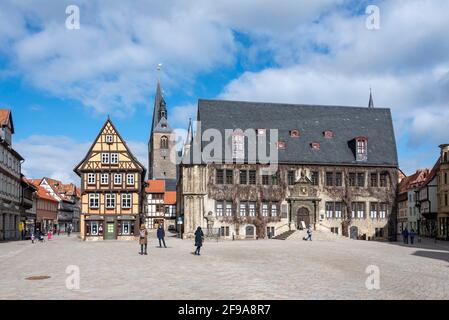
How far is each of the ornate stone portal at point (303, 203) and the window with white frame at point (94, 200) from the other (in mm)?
19730

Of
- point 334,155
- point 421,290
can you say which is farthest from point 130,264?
point 334,155

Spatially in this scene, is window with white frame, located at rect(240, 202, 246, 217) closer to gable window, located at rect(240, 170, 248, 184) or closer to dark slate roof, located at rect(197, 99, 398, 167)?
gable window, located at rect(240, 170, 248, 184)

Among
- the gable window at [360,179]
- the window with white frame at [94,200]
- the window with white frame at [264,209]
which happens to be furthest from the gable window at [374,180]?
the window with white frame at [94,200]

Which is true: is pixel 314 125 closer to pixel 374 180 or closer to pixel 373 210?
pixel 374 180

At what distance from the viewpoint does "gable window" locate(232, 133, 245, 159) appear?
5481 centimetres

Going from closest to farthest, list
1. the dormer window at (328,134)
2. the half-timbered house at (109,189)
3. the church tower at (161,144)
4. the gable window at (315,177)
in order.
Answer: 1. the half-timbered house at (109,189)
2. the gable window at (315,177)
3. the dormer window at (328,134)
4. the church tower at (161,144)

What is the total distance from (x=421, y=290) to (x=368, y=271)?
209 inches

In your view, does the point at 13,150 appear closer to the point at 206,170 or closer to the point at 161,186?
the point at 206,170

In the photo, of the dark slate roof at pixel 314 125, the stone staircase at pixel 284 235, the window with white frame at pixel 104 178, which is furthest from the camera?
the dark slate roof at pixel 314 125

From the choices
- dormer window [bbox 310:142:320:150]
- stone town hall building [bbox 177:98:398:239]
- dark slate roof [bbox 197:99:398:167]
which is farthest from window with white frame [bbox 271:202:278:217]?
dormer window [bbox 310:142:320:150]

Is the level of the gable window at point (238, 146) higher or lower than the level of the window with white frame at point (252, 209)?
higher

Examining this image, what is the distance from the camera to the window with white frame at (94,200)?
2100 inches

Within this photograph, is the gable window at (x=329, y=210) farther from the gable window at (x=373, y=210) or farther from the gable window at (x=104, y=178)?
the gable window at (x=104, y=178)

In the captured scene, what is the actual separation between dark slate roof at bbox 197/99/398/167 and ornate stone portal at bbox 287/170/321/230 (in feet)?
8.44
